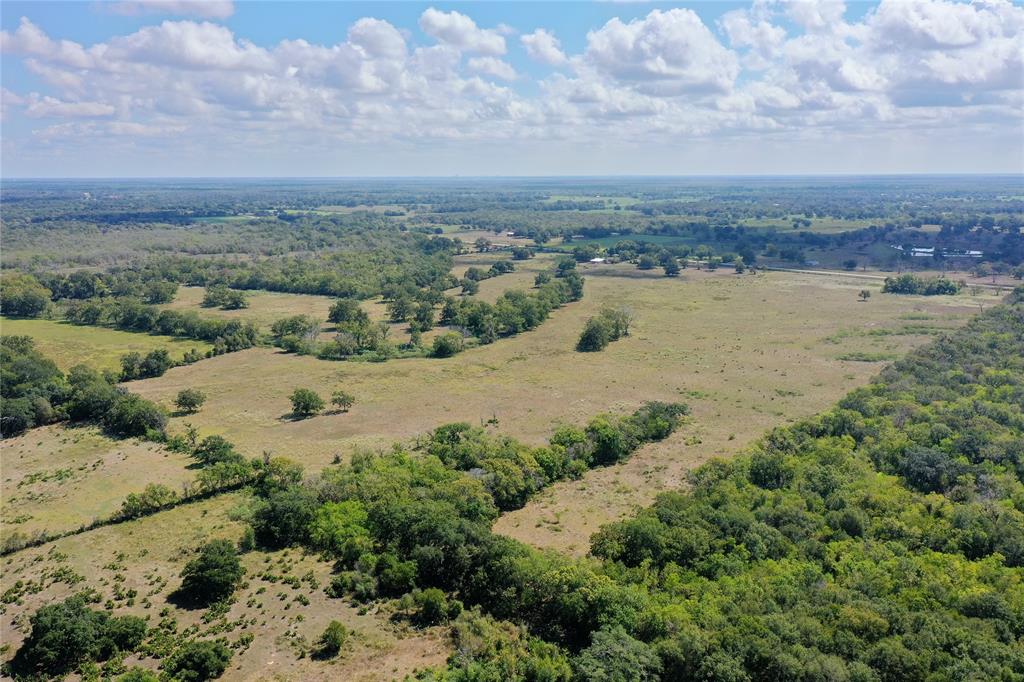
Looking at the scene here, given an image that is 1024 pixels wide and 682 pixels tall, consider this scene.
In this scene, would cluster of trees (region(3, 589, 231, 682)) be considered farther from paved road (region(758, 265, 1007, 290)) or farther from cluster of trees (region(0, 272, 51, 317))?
paved road (region(758, 265, 1007, 290))

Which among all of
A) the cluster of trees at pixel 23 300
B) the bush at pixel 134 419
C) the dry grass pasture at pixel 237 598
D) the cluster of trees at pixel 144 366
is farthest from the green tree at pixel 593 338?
the cluster of trees at pixel 23 300

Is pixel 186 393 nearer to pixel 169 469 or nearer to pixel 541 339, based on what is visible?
pixel 169 469

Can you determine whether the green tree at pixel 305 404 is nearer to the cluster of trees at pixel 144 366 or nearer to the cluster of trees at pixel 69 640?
the cluster of trees at pixel 144 366

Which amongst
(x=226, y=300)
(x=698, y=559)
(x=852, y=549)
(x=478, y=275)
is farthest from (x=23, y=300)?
(x=852, y=549)

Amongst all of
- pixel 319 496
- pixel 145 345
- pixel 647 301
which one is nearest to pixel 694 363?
pixel 647 301

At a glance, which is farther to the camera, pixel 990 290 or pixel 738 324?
pixel 990 290

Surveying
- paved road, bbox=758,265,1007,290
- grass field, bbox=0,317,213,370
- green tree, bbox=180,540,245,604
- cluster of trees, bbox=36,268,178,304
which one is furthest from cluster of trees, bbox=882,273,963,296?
cluster of trees, bbox=36,268,178,304
